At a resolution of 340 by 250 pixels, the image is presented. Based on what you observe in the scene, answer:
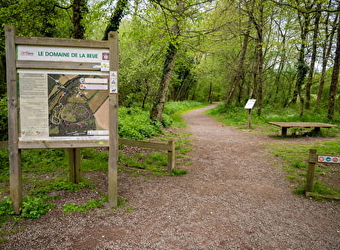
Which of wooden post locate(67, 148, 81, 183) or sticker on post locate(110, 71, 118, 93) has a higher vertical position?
sticker on post locate(110, 71, 118, 93)

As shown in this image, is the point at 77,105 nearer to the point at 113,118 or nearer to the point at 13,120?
the point at 113,118

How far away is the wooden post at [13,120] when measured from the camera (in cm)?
346

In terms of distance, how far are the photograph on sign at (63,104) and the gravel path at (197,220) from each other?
1.38 m

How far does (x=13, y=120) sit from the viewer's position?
360 cm

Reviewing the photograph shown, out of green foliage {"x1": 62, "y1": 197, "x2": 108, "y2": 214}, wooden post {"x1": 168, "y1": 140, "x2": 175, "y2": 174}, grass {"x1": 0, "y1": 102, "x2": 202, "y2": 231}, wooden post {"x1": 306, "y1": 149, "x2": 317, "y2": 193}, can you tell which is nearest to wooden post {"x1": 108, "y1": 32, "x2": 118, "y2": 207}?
green foliage {"x1": 62, "y1": 197, "x2": 108, "y2": 214}

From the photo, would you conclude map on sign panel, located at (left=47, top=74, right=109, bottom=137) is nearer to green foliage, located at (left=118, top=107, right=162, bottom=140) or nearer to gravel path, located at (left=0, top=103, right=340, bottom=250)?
gravel path, located at (left=0, top=103, right=340, bottom=250)

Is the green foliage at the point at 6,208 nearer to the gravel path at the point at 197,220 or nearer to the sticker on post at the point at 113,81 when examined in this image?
the gravel path at the point at 197,220

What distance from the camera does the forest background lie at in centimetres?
793

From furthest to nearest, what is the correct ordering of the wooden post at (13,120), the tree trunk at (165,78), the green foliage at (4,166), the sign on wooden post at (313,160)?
the tree trunk at (165,78), the green foliage at (4,166), the sign on wooden post at (313,160), the wooden post at (13,120)

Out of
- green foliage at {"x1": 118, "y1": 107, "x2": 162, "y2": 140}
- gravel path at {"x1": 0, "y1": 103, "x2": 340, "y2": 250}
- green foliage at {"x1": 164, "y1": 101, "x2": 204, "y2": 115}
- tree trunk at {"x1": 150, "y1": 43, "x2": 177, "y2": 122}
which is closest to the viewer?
gravel path at {"x1": 0, "y1": 103, "x2": 340, "y2": 250}

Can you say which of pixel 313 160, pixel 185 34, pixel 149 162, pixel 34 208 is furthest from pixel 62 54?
pixel 185 34

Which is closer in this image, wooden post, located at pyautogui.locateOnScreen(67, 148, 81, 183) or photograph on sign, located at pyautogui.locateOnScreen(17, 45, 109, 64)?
photograph on sign, located at pyautogui.locateOnScreen(17, 45, 109, 64)

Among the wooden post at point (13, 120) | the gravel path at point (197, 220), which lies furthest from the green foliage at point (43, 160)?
the wooden post at point (13, 120)

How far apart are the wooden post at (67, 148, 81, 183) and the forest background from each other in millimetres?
3020
